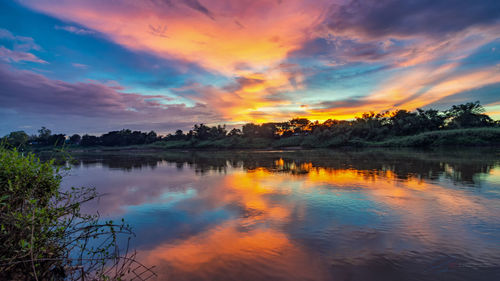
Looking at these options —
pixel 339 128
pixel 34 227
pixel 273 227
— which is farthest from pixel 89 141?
→ pixel 34 227

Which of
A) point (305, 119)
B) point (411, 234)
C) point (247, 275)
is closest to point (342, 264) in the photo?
point (247, 275)

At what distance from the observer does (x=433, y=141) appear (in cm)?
5350

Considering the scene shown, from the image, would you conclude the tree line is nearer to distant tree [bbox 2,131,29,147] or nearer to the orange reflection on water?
distant tree [bbox 2,131,29,147]

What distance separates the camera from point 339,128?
74188 millimetres

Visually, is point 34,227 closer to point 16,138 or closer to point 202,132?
point 16,138

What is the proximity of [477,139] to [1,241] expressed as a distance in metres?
68.5

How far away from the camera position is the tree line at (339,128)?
63922 millimetres

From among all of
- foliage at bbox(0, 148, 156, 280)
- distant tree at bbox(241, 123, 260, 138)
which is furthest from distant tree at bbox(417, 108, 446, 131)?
foliage at bbox(0, 148, 156, 280)

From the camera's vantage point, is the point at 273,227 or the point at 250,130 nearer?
the point at 273,227

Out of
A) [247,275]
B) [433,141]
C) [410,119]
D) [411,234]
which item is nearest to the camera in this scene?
[247,275]

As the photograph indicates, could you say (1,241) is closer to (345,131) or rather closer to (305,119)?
(345,131)

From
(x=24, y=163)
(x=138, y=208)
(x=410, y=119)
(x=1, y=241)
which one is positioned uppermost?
(x=410, y=119)

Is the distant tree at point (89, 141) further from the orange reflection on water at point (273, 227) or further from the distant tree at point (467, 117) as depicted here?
the distant tree at point (467, 117)

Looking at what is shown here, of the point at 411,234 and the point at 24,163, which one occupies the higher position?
the point at 24,163
